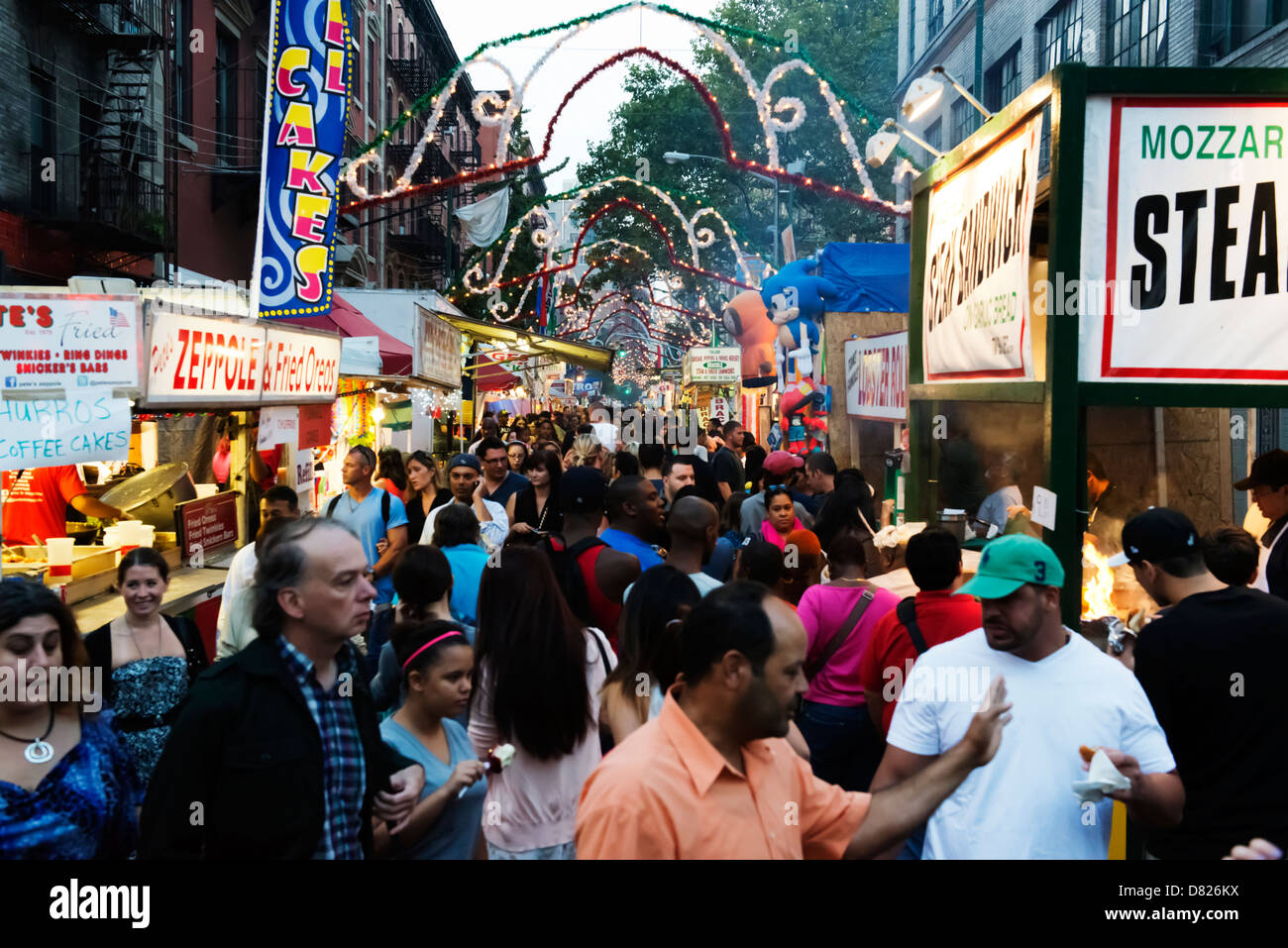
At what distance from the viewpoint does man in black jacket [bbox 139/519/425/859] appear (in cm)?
261

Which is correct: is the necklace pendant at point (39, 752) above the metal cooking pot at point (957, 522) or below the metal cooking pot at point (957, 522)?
below

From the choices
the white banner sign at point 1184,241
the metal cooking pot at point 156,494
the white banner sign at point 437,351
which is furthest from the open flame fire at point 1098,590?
the white banner sign at point 437,351

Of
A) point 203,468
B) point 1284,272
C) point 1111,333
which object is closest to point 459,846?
point 1111,333

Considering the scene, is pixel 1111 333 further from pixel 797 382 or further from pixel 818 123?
pixel 818 123

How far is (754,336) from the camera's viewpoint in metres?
21.5

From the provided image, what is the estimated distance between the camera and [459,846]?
11.4 ft

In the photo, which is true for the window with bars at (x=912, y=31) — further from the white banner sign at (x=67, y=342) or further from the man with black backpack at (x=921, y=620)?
the man with black backpack at (x=921, y=620)

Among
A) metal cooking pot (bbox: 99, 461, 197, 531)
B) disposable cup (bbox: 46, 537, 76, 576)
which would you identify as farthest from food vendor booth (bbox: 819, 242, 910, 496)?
disposable cup (bbox: 46, 537, 76, 576)

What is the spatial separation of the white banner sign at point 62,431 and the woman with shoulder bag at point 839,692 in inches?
149

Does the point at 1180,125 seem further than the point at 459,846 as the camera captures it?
Yes

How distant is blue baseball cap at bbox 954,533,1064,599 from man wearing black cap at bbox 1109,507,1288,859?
2.49ft

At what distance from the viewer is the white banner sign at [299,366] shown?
8492 millimetres

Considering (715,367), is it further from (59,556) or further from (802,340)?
(59,556)
